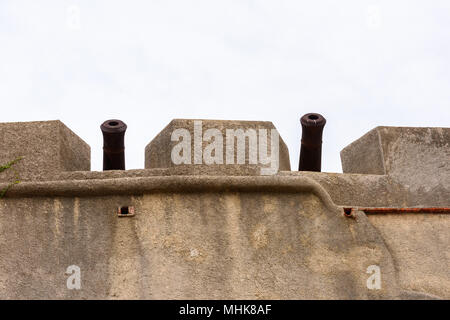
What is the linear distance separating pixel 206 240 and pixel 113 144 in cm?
123

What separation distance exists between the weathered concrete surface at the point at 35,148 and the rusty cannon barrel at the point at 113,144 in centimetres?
29

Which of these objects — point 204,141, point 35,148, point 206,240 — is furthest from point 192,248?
point 35,148

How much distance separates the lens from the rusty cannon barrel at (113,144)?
5.66 metres

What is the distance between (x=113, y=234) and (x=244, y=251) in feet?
2.94

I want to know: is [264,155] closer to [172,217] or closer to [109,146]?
[172,217]

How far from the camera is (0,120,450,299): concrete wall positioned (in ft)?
15.9

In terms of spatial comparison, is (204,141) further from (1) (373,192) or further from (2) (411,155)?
(2) (411,155)

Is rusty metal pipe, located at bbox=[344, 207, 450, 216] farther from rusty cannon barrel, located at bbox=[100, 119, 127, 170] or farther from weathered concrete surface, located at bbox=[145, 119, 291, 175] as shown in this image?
rusty cannon barrel, located at bbox=[100, 119, 127, 170]

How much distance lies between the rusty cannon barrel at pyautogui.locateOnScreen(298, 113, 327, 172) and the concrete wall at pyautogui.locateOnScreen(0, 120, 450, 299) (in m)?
0.63

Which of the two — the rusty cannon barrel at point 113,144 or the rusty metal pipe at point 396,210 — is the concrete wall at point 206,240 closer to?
the rusty metal pipe at point 396,210

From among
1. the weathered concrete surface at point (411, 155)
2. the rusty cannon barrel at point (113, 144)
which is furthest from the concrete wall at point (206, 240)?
the weathered concrete surface at point (411, 155)

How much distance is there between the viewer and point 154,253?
4941 mm
